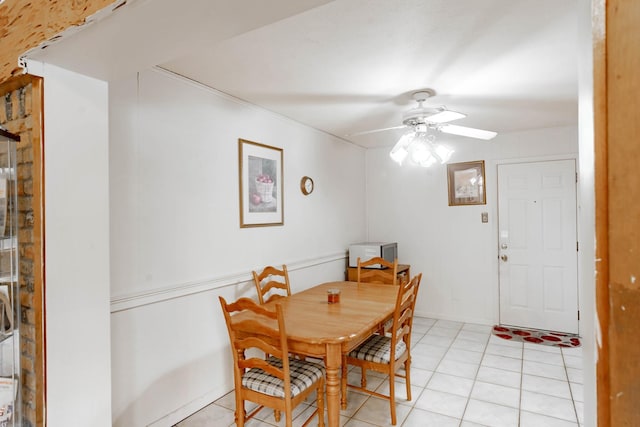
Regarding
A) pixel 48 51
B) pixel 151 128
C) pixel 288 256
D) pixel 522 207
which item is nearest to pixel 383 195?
pixel 522 207

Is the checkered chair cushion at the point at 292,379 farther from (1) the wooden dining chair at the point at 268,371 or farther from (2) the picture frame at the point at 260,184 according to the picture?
(2) the picture frame at the point at 260,184

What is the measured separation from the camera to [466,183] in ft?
14.5

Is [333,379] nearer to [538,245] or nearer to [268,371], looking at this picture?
[268,371]

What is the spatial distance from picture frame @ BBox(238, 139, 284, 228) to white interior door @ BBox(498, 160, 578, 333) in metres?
2.72

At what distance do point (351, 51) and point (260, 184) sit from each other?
4.74 feet

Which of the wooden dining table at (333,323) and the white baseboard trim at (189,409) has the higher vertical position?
the wooden dining table at (333,323)

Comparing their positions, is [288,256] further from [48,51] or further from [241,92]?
[48,51]

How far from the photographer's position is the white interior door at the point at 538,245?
3955 millimetres

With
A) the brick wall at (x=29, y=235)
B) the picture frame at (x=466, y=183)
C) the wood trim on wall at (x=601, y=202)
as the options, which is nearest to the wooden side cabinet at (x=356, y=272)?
the picture frame at (x=466, y=183)

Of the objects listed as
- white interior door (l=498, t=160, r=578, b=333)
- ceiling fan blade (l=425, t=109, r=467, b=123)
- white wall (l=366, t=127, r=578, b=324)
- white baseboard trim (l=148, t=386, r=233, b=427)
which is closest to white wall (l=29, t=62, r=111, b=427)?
white baseboard trim (l=148, t=386, r=233, b=427)

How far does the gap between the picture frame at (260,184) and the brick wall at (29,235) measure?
61.3 inches

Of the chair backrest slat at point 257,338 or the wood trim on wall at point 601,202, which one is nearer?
the wood trim on wall at point 601,202

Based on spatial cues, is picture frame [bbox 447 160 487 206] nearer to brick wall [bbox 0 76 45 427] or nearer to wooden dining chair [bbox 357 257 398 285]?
wooden dining chair [bbox 357 257 398 285]

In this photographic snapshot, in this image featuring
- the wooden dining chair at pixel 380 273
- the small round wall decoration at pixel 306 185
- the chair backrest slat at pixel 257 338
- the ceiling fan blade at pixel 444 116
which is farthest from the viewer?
the small round wall decoration at pixel 306 185
